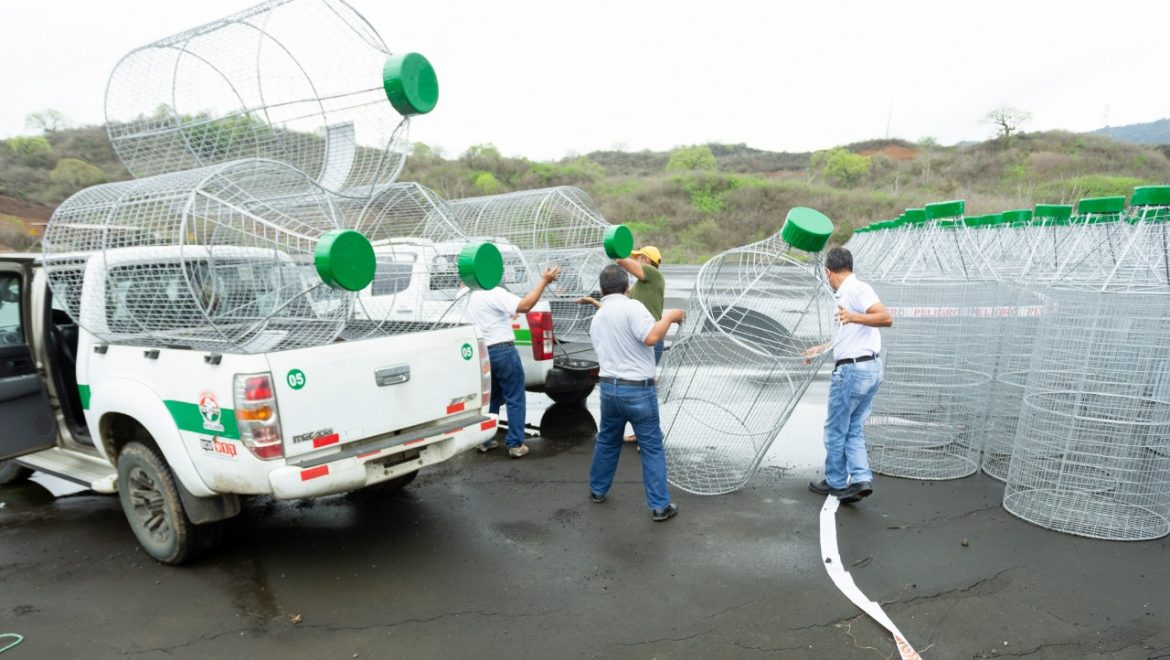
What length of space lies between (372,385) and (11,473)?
13.6ft

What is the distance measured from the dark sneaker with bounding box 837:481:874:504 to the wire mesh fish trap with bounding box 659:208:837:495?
0.66 m

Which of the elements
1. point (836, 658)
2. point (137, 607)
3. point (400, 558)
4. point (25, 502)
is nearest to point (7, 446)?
point (25, 502)

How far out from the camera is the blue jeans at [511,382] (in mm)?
5887

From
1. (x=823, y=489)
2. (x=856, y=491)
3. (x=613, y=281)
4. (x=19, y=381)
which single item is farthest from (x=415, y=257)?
(x=856, y=491)

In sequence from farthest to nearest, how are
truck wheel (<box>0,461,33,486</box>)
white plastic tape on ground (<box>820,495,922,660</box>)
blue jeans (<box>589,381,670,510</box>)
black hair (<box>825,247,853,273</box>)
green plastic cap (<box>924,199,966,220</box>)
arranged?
green plastic cap (<box>924,199,966,220</box>) → truck wheel (<box>0,461,33,486</box>) → black hair (<box>825,247,853,273</box>) → blue jeans (<box>589,381,670,510</box>) → white plastic tape on ground (<box>820,495,922,660</box>)

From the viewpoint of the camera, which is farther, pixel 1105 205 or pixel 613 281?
pixel 1105 205

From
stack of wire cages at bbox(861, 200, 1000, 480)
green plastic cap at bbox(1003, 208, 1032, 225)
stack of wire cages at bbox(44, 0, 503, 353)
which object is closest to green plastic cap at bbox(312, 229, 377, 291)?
stack of wire cages at bbox(44, 0, 503, 353)

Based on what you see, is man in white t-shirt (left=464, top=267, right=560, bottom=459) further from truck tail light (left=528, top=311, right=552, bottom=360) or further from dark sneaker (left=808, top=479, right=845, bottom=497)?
dark sneaker (left=808, top=479, right=845, bottom=497)

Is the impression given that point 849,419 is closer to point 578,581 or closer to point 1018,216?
point 578,581

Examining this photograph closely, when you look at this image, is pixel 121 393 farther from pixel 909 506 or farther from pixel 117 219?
pixel 909 506

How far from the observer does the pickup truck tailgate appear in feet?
11.1

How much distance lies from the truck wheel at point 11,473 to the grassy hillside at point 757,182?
18.9 meters

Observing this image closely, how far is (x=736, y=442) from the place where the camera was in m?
6.14

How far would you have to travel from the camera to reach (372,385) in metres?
3.71
